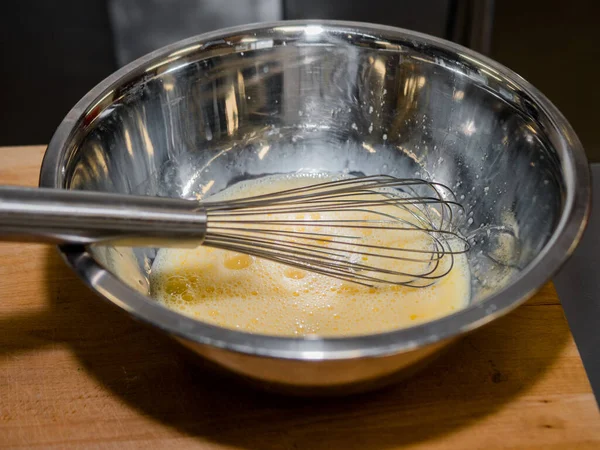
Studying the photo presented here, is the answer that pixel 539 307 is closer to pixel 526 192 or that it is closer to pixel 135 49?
pixel 526 192

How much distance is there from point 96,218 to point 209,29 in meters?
0.95

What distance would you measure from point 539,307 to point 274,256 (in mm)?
335

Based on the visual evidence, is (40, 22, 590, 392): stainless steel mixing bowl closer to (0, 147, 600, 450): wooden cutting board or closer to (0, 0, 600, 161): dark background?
(0, 147, 600, 450): wooden cutting board

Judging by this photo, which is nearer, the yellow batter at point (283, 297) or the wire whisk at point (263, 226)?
the wire whisk at point (263, 226)

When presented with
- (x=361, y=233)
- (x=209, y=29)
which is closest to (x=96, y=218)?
(x=361, y=233)

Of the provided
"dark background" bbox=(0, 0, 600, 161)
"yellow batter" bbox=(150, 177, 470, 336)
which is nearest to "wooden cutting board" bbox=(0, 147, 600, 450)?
"yellow batter" bbox=(150, 177, 470, 336)

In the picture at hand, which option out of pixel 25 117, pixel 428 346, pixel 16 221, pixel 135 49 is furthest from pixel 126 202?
pixel 25 117

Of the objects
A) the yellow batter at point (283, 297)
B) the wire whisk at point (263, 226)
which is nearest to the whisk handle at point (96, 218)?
the wire whisk at point (263, 226)

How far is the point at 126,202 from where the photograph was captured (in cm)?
60

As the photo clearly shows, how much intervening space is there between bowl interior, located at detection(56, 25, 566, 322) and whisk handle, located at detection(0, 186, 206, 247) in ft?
0.32

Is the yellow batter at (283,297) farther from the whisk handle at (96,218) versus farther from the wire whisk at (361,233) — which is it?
the whisk handle at (96,218)

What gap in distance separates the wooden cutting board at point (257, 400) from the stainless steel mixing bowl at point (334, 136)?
0.08 metres

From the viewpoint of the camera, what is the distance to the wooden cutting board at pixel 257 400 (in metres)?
0.62

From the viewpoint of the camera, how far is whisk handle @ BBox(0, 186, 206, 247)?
558 millimetres
